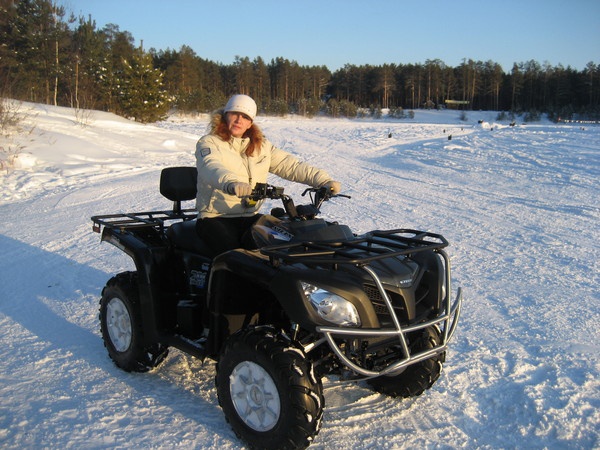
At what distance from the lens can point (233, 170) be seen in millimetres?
3850

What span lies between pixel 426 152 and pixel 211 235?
14713mm

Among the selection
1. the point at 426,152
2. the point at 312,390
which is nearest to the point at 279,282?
the point at 312,390

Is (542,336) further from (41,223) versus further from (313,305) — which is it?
(41,223)

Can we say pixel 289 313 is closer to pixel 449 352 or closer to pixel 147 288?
pixel 147 288

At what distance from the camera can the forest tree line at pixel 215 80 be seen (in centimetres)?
3647

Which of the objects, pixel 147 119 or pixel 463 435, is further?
pixel 147 119

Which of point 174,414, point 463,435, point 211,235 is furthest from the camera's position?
point 211,235

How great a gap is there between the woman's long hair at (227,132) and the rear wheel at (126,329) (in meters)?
1.26

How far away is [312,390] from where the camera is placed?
2.60 m

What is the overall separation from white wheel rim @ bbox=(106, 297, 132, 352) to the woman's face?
1547 millimetres

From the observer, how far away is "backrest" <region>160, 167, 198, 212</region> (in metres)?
4.23

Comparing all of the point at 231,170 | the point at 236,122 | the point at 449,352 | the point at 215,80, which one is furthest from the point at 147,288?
the point at 215,80

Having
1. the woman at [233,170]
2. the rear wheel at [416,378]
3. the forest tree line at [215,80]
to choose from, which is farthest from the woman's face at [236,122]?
the forest tree line at [215,80]

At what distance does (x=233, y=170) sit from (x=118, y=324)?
1473 millimetres
